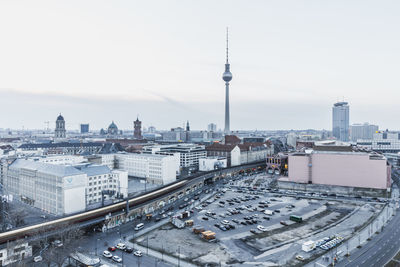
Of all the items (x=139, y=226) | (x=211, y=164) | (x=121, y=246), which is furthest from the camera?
(x=211, y=164)

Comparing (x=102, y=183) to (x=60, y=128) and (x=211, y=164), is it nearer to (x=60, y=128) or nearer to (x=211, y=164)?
(x=211, y=164)

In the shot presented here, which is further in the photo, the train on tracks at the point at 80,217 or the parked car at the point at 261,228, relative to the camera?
the parked car at the point at 261,228

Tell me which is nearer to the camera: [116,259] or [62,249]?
[62,249]

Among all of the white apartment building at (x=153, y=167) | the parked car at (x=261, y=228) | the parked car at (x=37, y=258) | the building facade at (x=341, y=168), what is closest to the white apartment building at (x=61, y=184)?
the parked car at (x=37, y=258)

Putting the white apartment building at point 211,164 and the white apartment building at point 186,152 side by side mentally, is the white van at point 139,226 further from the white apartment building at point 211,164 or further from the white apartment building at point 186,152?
the white apartment building at point 211,164

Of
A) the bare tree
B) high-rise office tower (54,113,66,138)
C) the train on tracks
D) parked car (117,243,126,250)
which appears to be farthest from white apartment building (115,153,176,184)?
high-rise office tower (54,113,66,138)

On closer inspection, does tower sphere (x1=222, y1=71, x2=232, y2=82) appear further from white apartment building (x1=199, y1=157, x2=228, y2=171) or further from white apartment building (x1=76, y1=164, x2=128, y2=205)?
white apartment building (x1=76, y1=164, x2=128, y2=205)

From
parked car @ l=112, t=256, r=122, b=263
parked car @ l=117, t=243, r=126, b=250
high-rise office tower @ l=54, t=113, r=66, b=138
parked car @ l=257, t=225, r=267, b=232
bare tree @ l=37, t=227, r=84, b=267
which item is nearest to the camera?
bare tree @ l=37, t=227, r=84, b=267

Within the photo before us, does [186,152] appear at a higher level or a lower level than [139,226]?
higher

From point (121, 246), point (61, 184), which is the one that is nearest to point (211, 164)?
point (61, 184)
